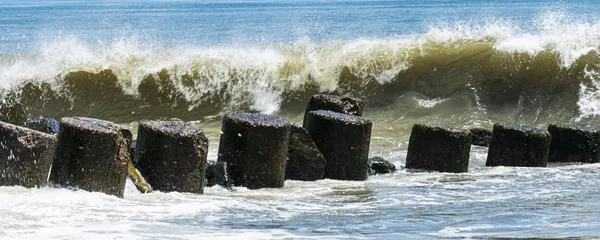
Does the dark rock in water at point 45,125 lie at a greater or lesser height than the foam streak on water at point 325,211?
greater

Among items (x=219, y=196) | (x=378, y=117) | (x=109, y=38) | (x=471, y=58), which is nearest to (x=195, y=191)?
(x=219, y=196)

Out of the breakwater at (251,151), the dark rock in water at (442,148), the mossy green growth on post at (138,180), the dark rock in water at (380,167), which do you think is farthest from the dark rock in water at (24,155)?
the dark rock in water at (442,148)

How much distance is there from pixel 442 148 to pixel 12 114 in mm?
4227

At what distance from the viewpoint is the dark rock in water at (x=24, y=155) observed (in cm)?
855

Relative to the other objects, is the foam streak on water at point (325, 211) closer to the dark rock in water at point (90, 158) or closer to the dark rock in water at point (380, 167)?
the dark rock in water at point (90, 158)

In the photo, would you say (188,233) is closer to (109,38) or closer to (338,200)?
(338,200)

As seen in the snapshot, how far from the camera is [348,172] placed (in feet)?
36.7

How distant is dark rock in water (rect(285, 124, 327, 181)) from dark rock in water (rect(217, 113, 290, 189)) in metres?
0.52

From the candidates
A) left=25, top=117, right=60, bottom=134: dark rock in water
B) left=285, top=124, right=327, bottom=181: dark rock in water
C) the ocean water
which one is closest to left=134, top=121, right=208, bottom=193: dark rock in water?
the ocean water

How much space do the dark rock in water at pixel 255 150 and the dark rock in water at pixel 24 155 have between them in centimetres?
197

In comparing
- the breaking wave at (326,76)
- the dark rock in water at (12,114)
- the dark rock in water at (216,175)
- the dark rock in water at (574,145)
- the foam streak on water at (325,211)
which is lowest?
the foam streak on water at (325,211)

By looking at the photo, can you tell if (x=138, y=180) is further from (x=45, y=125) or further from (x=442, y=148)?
(x=442, y=148)

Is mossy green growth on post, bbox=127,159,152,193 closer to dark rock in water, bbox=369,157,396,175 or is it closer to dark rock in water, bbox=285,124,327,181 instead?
dark rock in water, bbox=285,124,327,181

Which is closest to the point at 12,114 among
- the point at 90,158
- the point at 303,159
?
the point at 90,158
